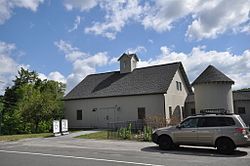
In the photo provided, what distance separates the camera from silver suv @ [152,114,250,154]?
14094 millimetres

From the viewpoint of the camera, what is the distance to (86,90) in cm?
3906

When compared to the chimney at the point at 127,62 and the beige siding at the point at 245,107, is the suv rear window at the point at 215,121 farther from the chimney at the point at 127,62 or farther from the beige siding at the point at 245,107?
the chimney at the point at 127,62

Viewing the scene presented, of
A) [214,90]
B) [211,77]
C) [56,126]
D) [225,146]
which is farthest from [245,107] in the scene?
[225,146]

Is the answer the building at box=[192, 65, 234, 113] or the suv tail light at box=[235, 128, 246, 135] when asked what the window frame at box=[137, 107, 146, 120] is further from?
the suv tail light at box=[235, 128, 246, 135]

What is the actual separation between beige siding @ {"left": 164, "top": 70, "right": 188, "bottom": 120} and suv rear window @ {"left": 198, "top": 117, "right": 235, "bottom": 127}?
1661 centimetres

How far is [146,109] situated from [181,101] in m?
6.19

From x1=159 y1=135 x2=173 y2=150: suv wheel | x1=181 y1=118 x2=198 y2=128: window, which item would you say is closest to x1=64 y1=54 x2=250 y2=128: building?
x1=159 y1=135 x2=173 y2=150: suv wheel

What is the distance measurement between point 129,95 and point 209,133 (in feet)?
64.3

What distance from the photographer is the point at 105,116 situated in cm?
3566

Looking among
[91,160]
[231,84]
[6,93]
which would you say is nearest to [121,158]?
[91,160]

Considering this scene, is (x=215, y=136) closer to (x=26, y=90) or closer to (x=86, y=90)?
(x=86, y=90)


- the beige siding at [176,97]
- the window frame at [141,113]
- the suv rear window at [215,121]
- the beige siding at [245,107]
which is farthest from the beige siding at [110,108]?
the suv rear window at [215,121]

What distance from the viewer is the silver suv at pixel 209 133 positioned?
14.1 meters

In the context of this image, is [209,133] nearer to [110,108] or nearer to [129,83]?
[110,108]
